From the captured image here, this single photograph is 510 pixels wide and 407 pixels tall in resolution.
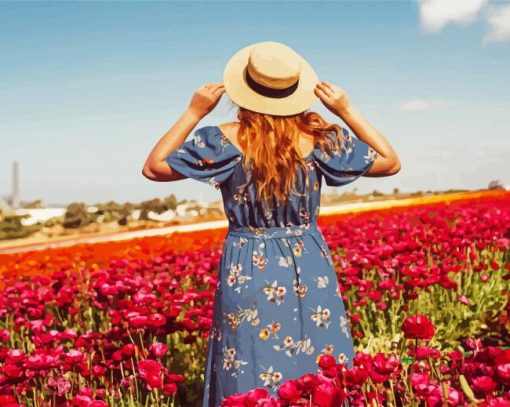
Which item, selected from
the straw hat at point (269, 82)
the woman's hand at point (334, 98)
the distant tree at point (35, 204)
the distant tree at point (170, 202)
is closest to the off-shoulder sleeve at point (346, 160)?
the woman's hand at point (334, 98)

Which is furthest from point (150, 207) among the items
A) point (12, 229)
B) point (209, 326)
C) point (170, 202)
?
point (209, 326)

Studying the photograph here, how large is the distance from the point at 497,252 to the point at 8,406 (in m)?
6.00

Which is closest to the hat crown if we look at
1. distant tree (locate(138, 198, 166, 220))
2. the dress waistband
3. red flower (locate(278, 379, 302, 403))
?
the dress waistband

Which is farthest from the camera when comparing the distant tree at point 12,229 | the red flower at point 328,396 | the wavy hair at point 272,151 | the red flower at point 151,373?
the distant tree at point 12,229

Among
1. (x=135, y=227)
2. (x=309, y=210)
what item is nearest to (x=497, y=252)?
(x=309, y=210)

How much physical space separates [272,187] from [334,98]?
515mm

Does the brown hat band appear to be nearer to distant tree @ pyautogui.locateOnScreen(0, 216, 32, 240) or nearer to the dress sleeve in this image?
the dress sleeve

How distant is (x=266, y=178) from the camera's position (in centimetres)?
335

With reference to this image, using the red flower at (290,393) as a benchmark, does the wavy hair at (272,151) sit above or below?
above

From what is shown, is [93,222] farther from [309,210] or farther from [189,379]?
[309,210]

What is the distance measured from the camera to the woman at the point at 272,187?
11.1 feet

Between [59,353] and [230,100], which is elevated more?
[230,100]

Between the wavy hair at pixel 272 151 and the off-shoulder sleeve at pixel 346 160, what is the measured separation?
62mm

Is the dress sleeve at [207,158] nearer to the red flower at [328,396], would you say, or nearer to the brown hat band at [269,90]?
the brown hat band at [269,90]
